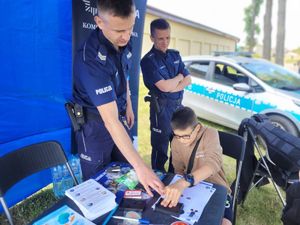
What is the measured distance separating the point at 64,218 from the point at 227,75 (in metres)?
4.39

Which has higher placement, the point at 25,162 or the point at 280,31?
the point at 280,31

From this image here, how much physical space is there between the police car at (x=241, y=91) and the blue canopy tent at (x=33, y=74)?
9.67ft

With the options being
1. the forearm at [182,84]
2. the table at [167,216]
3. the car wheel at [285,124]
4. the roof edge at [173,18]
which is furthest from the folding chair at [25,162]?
the roof edge at [173,18]

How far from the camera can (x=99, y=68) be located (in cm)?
158

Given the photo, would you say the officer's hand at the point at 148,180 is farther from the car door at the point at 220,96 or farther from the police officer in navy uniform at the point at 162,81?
the car door at the point at 220,96

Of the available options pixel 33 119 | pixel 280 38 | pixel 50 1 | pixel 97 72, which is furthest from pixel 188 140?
pixel 280 38

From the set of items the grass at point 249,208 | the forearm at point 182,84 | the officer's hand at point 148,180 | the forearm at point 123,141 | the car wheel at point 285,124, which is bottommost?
the grass at point 249,208

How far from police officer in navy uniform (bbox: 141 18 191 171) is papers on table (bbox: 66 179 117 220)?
54.2 inches

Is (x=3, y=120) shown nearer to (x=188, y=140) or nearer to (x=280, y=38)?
(x=188, y=140)

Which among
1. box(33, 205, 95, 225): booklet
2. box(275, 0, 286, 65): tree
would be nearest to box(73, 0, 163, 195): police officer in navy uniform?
box(33, 205, 95, 225): booklet

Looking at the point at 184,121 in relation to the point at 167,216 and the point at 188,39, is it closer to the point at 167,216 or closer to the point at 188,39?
the point at 167,216

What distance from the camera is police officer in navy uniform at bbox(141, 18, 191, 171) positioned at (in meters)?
2.75

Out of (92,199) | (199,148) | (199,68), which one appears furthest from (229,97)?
(92,199)

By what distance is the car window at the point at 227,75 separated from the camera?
4941 mm
